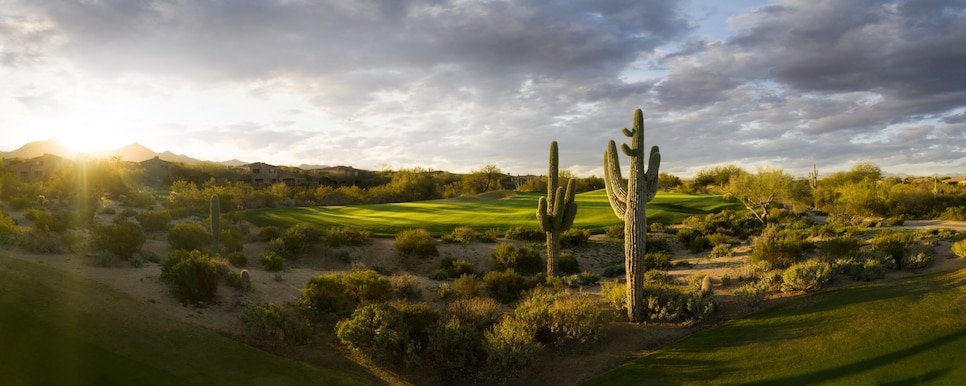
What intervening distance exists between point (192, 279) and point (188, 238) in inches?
416

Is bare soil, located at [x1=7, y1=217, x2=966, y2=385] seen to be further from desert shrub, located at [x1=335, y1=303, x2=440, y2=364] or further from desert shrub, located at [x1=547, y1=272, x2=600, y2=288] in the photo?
desert shrub, located at [x1=547, y1=272, x2=600, y2=288]

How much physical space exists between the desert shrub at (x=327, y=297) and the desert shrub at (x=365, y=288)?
0.15m

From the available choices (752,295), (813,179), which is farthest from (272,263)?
(813,179)

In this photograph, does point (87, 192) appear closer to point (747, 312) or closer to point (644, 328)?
point (644, 328)

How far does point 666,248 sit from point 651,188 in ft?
53.2

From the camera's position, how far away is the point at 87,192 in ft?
112

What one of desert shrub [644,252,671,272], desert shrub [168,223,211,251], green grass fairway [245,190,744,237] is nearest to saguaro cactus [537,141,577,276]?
desert shrub [644,252,671,272]

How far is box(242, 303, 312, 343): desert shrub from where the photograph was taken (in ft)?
39.1

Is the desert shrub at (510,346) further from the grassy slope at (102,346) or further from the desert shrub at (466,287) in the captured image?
the desert shrub at (466,287)

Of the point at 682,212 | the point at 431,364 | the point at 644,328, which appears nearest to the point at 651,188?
the point at 644,328

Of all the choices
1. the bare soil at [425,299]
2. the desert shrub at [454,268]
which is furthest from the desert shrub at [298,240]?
the desert shrub at [454,268]

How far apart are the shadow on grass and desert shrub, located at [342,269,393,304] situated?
1004 centimetres

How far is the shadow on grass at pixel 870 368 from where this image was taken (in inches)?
331

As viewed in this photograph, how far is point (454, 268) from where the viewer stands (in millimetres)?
21469
